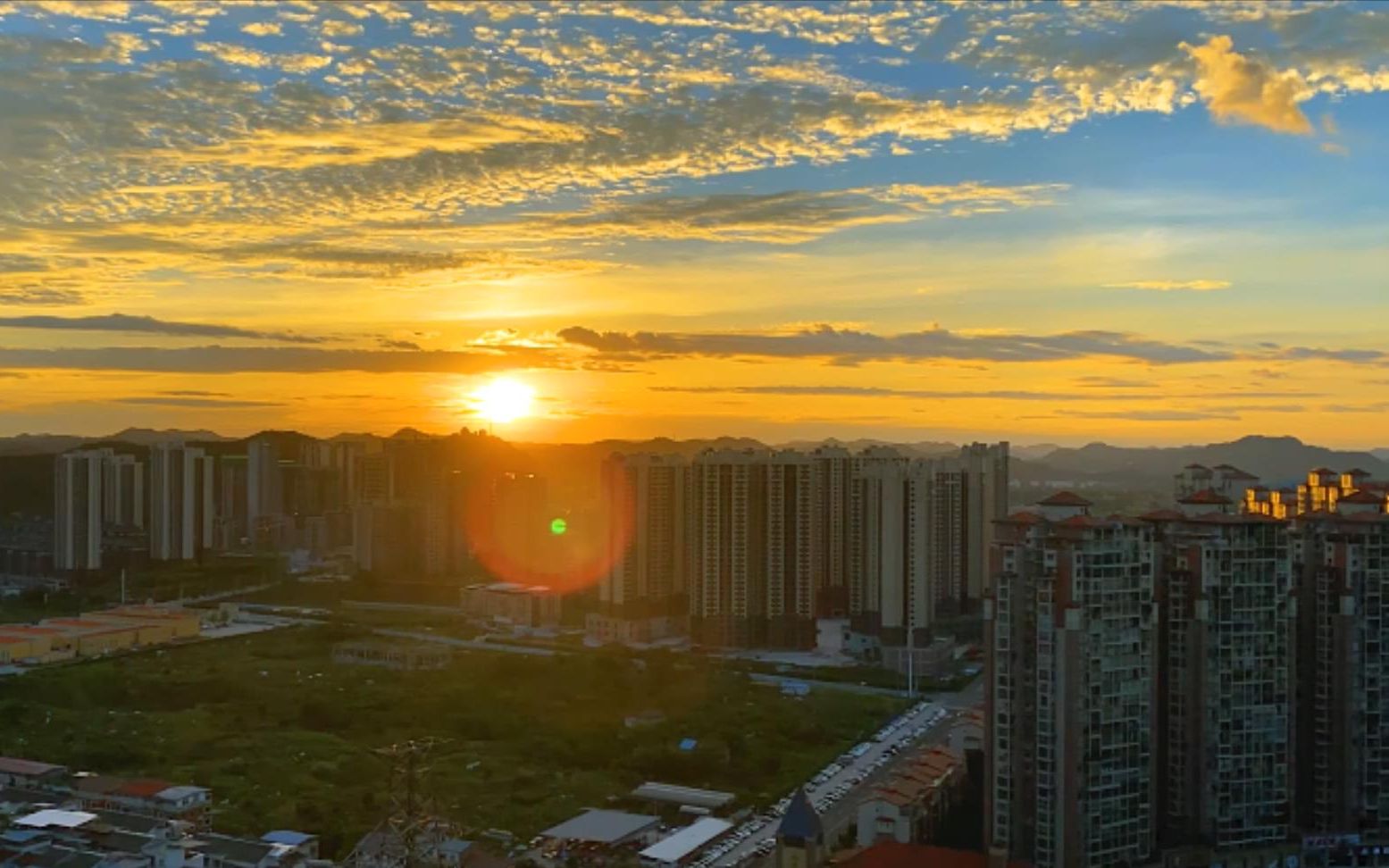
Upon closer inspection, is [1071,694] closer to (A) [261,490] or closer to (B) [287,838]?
(B) [287,838]

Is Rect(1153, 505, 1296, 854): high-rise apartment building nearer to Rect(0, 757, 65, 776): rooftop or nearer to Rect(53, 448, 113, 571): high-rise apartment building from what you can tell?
Rect(0, 757, 65, 776): rooftop

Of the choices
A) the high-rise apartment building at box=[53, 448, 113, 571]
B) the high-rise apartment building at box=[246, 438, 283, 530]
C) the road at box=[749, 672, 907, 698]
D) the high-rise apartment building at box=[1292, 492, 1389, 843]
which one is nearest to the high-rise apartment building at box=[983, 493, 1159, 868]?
the high-rise apartment building at box=[1292, 492, 1389, 843]

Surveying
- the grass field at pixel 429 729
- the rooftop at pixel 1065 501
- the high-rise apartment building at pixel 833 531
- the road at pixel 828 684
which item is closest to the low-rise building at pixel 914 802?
the grass field at pixel 429 729

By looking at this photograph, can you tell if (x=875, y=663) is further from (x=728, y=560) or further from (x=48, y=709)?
(x=48, y=709)

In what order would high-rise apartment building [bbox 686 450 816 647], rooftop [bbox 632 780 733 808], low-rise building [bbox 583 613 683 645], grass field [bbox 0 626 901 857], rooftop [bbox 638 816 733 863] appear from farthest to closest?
low-rise building [bbox 583 613 683 645], high-rise apartment building [bbox 686 450 816 647], grass field [bbox 0 626 901 857], rooftop [bbox 632 780 733 808], rooftop [bbox 638 816 733 863]

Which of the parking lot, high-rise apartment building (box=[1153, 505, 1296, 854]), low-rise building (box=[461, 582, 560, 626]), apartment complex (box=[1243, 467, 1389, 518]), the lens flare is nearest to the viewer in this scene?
high-rise apartment building (box=[1153, 505, 1296, 854])

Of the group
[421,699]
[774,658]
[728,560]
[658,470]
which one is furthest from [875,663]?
[421,699]
